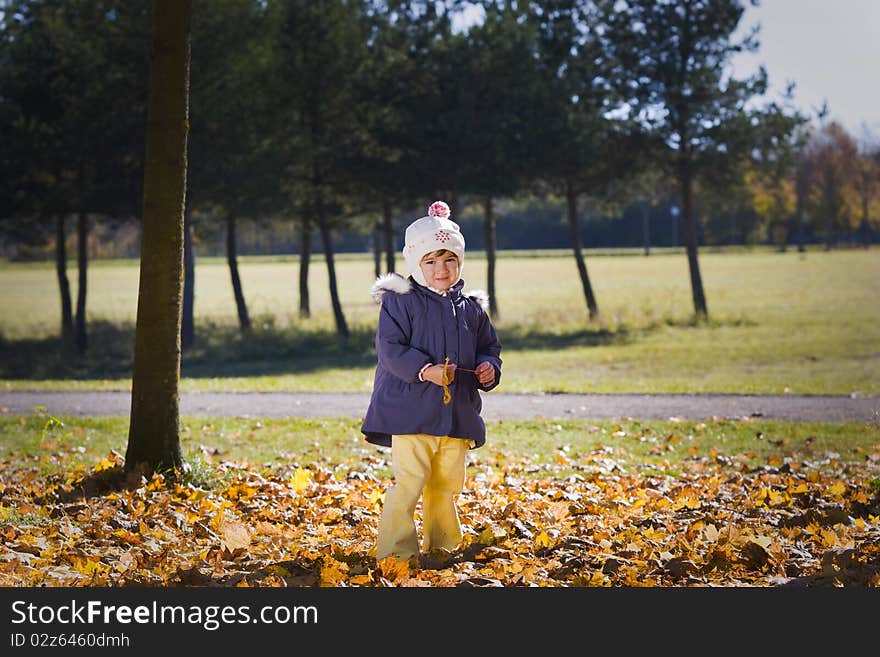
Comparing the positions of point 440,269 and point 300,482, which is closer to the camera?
point 440,269

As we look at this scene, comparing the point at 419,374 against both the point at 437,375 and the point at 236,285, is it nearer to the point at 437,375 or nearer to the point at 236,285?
the point at 437,375

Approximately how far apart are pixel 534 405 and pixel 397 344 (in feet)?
27.8

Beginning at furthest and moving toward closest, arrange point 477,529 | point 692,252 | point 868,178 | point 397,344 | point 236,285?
1. point 868,178
2. point 692,252
3. point 236,285
4. point 477,529
5. point 397,344

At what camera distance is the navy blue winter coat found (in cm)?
523

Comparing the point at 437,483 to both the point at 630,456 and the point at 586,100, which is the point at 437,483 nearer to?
the point at 630,456

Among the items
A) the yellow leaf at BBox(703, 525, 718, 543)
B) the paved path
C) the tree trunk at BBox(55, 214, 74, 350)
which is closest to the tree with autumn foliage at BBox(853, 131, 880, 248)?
the tree trunk at BBox(55, 214, 74, 350)

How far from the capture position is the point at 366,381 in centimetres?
1719

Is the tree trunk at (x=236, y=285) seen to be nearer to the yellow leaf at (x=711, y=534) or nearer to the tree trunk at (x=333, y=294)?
the tree trunk at (x=333, y=294)

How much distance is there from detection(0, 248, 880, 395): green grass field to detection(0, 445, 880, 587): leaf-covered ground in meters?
7.22

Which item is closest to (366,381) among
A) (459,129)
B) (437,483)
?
(459,129)

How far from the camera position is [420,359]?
5.15 meters

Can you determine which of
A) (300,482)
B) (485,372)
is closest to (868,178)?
(300,482)

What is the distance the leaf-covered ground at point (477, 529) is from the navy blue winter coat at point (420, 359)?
73cm

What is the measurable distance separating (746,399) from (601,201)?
1666 cm
